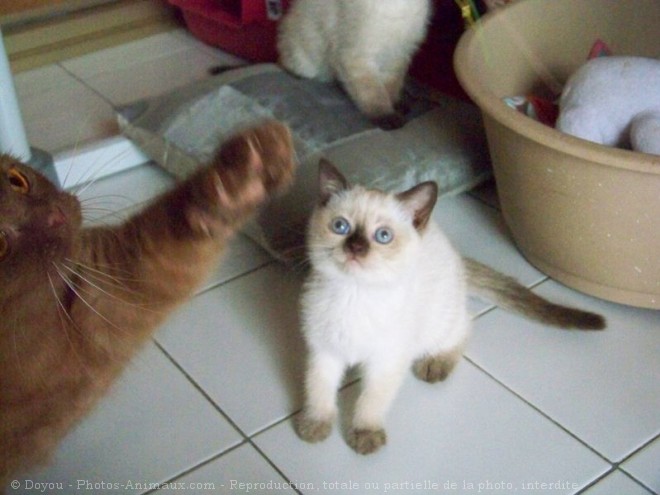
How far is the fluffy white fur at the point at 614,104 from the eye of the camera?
147 centimetres

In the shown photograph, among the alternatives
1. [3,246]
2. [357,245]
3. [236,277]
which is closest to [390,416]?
[357,245]

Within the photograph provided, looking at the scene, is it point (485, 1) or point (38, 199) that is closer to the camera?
point (38, 199)

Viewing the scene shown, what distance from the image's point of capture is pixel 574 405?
51.6 inches

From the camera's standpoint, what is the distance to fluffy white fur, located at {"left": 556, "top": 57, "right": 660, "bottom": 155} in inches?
57.9

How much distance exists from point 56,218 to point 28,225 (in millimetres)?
41

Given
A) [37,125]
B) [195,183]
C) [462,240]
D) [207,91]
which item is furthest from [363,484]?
[37,125]

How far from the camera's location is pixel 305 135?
176cm

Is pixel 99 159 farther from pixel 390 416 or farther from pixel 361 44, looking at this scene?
pixel 390 416

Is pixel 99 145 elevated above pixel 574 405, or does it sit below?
above

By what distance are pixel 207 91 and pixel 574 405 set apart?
112cm

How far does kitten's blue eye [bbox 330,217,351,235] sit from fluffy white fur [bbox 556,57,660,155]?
0.56 m

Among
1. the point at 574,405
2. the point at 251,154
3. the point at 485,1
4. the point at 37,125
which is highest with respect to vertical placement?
the point at 251,154

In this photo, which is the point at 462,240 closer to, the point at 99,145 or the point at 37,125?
the point at 99,145

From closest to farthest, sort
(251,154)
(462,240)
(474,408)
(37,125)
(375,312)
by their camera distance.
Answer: (251,154) < (375,312) < (474,408) < (462,240) < (37,125)
